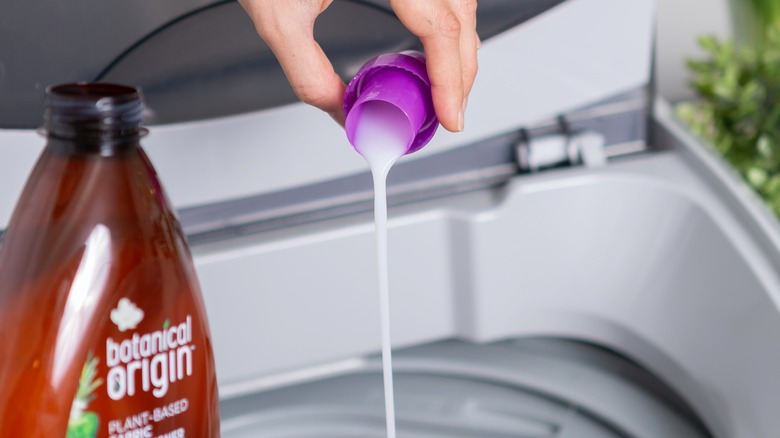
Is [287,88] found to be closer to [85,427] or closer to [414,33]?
[414,33]

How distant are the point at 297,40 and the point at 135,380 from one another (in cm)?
22

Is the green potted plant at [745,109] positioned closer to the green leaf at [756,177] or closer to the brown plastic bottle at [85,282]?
the green leaf at [756,177]

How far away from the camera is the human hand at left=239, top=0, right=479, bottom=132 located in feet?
1.83

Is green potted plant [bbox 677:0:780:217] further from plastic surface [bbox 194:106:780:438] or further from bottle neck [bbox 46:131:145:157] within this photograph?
bottle neck [bbox 46:131:145:157]

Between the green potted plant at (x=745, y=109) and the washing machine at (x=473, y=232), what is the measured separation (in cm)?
35

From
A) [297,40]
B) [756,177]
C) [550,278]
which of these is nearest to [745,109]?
[756,177]

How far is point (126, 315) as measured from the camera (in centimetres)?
55

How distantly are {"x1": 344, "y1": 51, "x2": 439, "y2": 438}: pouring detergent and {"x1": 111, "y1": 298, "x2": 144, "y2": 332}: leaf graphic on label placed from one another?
0.50ft

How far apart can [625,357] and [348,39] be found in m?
0.40

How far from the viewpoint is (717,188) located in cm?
83

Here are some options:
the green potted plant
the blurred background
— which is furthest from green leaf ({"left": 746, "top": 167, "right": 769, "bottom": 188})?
the blurred background

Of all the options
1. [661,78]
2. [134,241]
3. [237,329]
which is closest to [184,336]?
[134,241]

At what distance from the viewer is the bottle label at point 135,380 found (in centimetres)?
54

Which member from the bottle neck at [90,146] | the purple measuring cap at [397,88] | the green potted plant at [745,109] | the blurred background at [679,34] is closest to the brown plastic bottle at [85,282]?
the bottle neck at [90,146]
